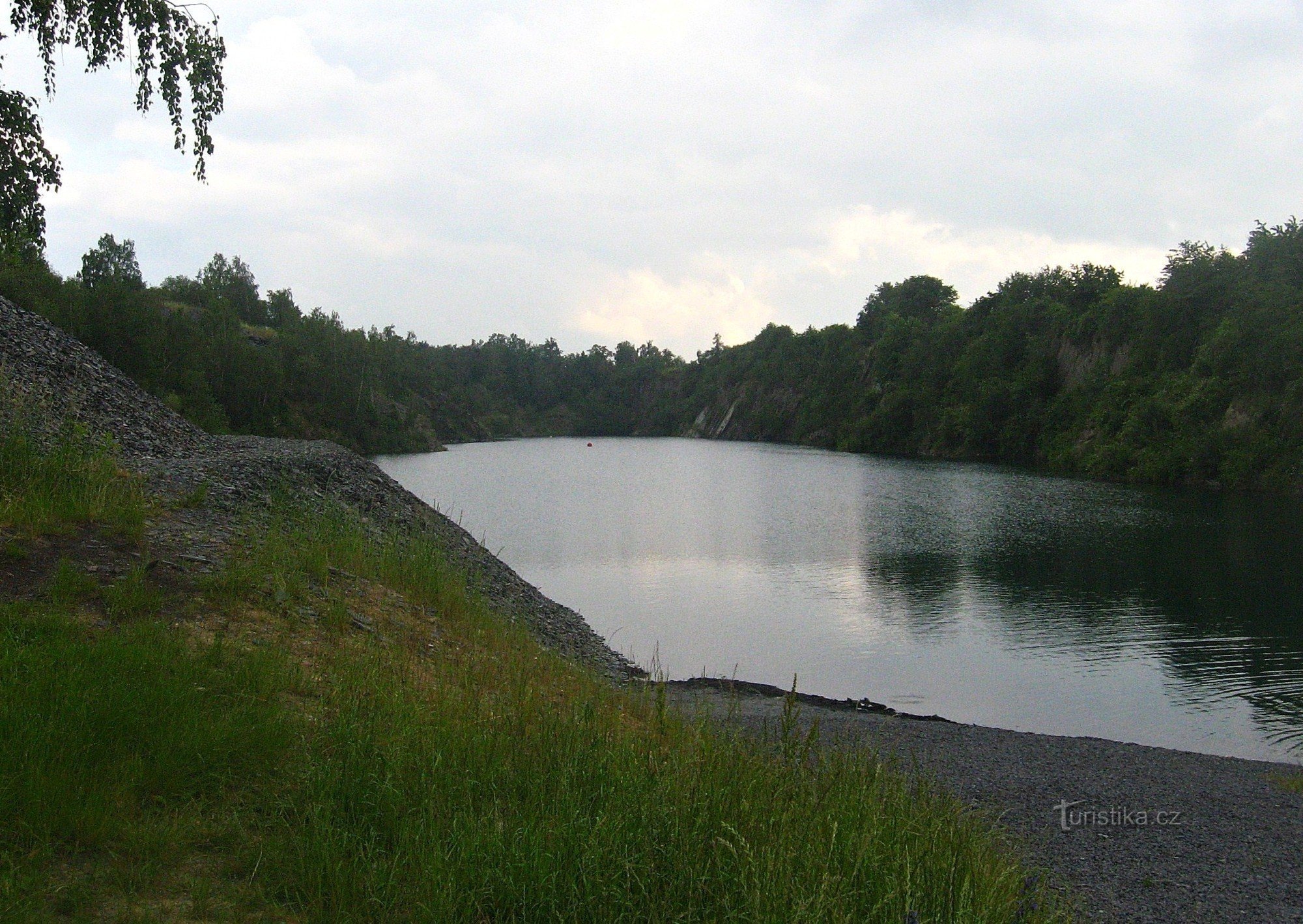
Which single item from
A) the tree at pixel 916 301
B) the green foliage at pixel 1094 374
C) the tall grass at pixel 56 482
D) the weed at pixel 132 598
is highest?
the tree at pixel 916 301

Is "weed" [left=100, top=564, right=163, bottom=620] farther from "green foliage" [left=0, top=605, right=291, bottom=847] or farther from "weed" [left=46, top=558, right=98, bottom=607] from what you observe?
"green foliage" [left=0, top=605, right=291, bottom=847]

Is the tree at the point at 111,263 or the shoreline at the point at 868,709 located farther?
the tree at the point at 111,263

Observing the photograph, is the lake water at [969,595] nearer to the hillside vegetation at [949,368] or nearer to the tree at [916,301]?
the hillside vegetation at [949,368]

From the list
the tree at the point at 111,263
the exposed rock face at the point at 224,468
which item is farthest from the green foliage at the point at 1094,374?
the tree at the point at 111,263

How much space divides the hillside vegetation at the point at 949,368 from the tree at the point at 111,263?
0.47 m

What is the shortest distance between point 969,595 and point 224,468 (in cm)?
1811

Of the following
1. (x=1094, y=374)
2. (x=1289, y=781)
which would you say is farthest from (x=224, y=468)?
(x=1094, y=374)

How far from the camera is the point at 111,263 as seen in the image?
95188 mm

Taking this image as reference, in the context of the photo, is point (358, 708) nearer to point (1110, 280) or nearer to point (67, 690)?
point (67, 690)

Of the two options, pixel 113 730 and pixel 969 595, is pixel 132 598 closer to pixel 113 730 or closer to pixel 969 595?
pixel 113 730

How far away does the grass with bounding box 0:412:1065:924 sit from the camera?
12.5 feet

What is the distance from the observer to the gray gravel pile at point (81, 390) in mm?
14188

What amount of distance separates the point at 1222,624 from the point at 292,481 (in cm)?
1951

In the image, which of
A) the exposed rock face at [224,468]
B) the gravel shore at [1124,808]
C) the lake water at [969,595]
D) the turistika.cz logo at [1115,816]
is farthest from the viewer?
the lake water at [969,595]
